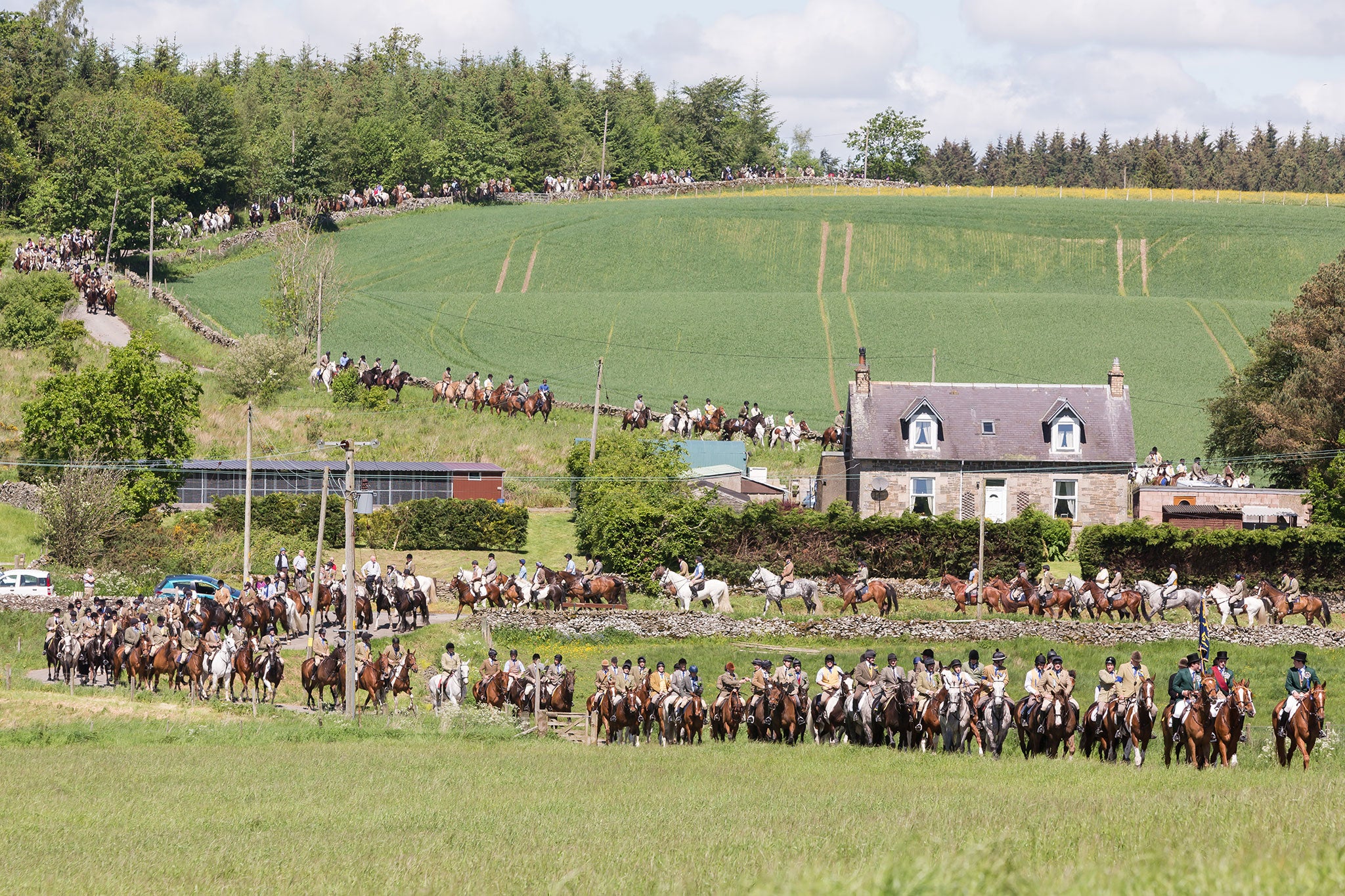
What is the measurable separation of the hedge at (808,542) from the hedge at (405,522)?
5350 mm

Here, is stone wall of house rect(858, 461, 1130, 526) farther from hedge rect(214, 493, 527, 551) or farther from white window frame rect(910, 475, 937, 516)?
hedge rect(214, 493, 527, 551)

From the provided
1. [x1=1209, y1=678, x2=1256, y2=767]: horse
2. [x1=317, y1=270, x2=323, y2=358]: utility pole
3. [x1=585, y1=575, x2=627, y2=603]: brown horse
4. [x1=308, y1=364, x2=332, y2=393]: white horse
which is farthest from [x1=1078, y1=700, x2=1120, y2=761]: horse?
[x1=317, y1=270, x2=323, y2=358]: utility pole

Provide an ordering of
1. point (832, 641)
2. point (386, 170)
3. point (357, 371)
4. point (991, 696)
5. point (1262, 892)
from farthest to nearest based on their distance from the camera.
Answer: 1. point (386, 170)
2. point (357, 371)
3. point (832, 641)
4. point (991, 696)
5. point (1262, 892)

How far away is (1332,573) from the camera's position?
4212 cm

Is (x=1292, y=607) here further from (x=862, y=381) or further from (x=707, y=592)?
(x=862, y=381)

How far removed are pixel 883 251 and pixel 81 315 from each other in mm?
52585

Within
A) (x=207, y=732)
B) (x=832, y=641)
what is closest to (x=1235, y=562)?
(x=832, y=641)

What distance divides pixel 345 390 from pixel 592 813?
49188 millimetres

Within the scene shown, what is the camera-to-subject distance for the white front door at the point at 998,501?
52.1m

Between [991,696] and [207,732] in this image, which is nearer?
[991,696]

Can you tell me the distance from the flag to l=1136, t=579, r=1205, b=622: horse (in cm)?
64

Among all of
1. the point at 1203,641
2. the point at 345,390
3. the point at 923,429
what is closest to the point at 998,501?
the point at 923,429

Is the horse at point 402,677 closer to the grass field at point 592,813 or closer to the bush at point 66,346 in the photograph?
the grass field at point 592,813

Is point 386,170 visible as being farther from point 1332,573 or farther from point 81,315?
point 1332,573
